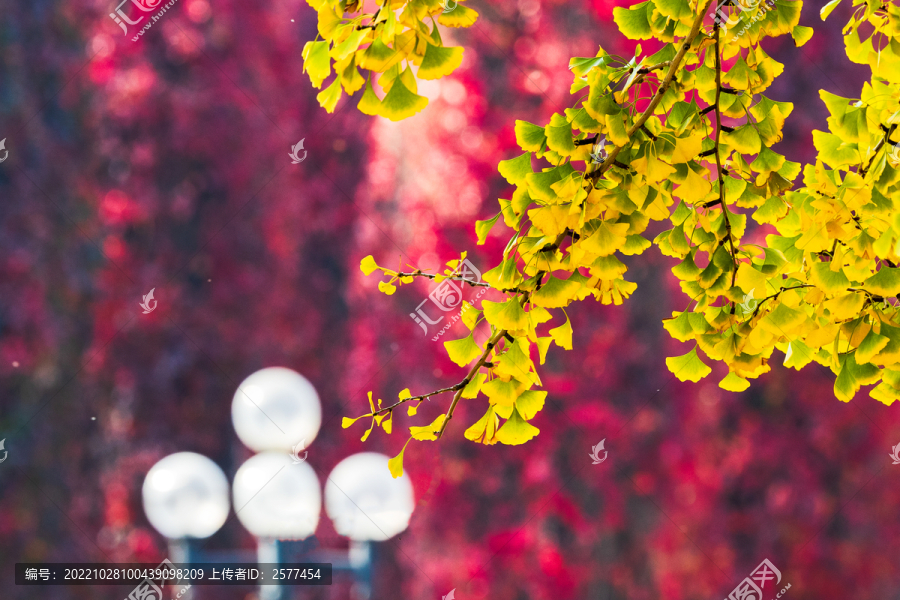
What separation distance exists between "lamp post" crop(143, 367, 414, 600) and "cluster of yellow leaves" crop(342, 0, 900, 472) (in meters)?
1.61

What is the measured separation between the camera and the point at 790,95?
326 centimetres

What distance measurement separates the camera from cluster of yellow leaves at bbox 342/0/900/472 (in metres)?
1.02

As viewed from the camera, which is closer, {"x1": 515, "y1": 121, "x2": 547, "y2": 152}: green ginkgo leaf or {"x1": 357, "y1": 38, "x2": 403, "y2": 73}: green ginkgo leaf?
{"x1": 357, "y1": 38, "x2": 403, "y2": 73}: green ginkgo leaf

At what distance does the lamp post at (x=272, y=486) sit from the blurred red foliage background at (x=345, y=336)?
0.69m

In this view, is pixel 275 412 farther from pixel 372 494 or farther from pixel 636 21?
pixel 636 21

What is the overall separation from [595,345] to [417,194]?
3.57ft

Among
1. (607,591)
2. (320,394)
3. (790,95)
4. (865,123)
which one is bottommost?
(320,394)

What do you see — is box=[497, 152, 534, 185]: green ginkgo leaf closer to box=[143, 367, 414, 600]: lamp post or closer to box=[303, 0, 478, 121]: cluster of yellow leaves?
box=[303, 0, 478, 121]: cluster of yellow leaves

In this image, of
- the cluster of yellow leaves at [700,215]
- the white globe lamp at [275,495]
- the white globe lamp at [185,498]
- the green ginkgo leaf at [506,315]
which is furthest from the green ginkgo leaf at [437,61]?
the white globe lamp at [185,498]

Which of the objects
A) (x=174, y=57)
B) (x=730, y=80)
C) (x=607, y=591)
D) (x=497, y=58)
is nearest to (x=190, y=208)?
(x=174, y=57)

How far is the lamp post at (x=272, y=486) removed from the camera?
2.61 metres

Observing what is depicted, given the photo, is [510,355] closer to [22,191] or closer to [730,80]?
[730,80]

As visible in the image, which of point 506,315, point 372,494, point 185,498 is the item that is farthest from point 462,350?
point 185,498

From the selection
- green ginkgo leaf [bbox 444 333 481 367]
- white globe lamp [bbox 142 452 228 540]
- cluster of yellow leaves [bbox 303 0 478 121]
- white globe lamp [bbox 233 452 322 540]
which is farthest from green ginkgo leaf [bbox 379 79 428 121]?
white globe lamp [bbox 142 452 228 540]
